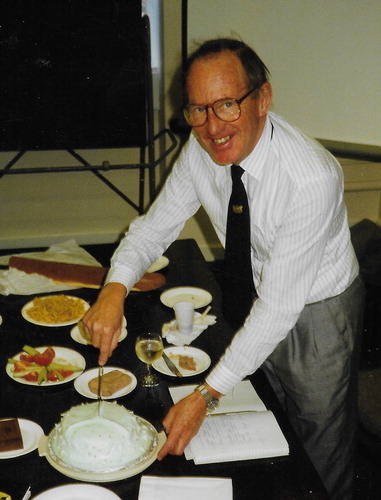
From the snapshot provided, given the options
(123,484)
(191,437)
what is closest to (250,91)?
(191,437)

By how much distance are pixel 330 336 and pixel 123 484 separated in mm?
887

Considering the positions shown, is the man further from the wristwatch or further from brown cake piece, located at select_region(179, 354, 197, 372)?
brown cake piece, located at select_region(179, 354, 197, 372)

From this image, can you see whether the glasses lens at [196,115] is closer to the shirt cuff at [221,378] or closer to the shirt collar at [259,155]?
the shirt collar at [259,155]

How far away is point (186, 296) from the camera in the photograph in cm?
232

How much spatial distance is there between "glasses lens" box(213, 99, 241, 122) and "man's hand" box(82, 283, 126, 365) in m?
0.65

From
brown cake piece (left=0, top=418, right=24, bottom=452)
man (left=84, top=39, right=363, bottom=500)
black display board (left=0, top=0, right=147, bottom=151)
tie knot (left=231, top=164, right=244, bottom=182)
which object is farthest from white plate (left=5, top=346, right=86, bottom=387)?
black display board (left=0, top=0, right=147, bottom=151)

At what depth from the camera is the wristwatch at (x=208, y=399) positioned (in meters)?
1.54

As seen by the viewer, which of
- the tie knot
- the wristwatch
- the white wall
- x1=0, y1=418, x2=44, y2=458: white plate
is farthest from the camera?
the white wall

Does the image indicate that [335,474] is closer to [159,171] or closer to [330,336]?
[330,336]

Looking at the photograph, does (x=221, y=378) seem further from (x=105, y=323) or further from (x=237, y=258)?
(x=237, y=258)

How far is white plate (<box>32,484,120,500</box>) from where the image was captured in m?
1.23

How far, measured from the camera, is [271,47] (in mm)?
3297

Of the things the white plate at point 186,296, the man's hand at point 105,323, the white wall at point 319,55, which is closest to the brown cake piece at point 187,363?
the man's hand at point 105,323

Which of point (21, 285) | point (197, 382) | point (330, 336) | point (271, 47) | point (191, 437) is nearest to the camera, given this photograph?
point (191, 437)
